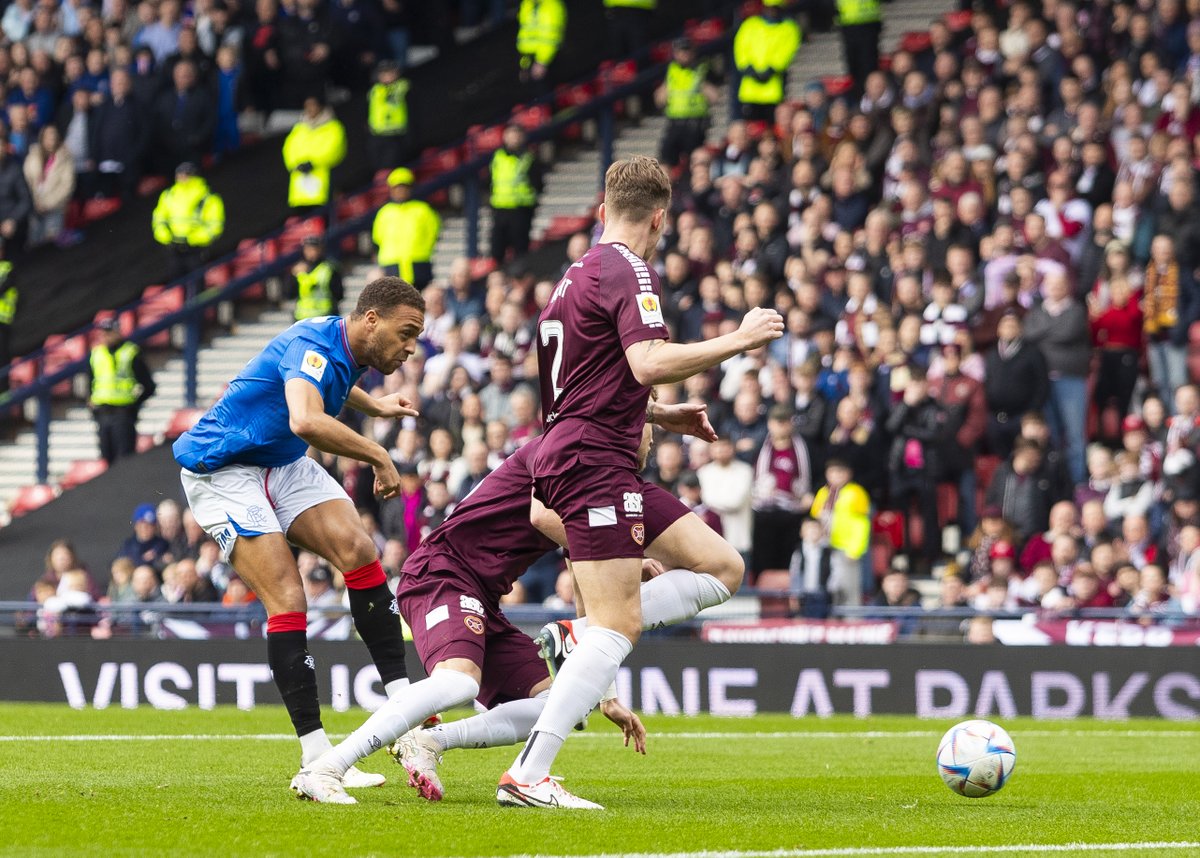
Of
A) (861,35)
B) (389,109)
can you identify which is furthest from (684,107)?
(389,109)

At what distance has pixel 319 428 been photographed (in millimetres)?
7559

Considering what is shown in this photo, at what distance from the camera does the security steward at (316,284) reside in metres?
20.9

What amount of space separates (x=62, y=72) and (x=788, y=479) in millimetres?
13308

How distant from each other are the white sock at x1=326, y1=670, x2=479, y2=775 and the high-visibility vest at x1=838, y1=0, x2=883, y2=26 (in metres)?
15.4

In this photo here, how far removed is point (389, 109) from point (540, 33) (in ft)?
7.67

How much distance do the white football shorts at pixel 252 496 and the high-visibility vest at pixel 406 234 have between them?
13.1 metres

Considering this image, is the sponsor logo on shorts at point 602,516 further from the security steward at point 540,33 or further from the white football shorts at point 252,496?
the security steward at point 540,33

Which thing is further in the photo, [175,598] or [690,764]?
[175,598]

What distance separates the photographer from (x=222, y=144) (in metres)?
25.4

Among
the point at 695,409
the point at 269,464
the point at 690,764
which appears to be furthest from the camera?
the point at 690,764

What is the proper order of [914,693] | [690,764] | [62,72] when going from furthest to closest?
[62,72]
[914,693]
[690,764]

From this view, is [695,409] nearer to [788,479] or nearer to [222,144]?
[788,479]

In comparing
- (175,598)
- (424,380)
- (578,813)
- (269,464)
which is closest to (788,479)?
(424,380)

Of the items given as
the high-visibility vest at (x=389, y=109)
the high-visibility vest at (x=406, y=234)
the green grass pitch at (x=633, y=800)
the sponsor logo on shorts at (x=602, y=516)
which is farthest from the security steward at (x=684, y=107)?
the sponsor logo on shorts at (x=602, y=516)
